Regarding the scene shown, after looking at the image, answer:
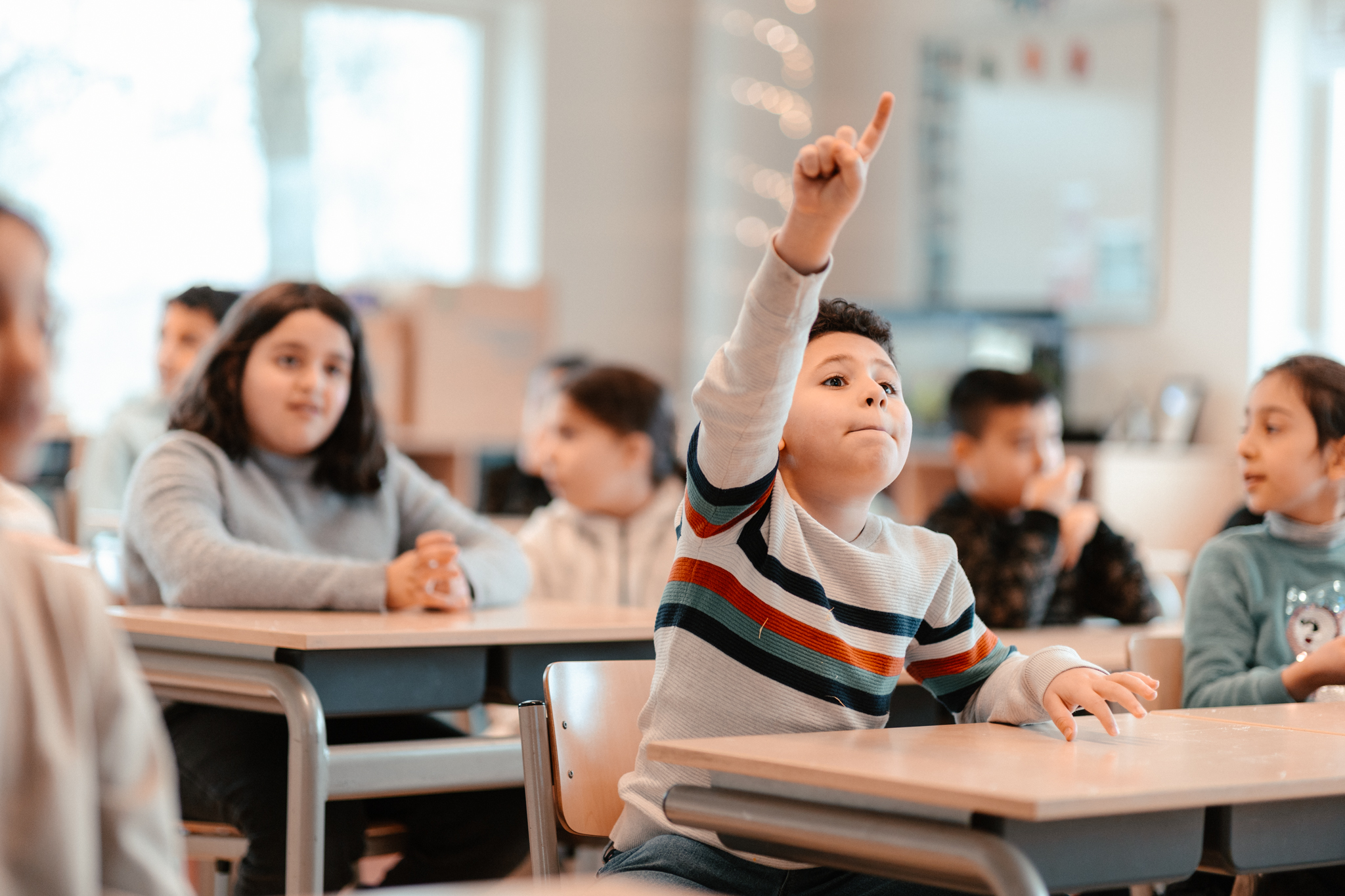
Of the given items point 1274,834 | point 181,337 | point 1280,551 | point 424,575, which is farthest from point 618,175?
point 1274,834

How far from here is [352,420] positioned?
238cm

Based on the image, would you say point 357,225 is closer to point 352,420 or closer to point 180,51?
point 180,51

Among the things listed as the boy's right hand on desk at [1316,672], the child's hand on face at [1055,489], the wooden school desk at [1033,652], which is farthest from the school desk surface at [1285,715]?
the child's hand on face at [1055,489]

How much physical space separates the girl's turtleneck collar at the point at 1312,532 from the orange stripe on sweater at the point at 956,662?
2.41ft

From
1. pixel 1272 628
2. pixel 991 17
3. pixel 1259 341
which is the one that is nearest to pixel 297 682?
pixel 1272 628

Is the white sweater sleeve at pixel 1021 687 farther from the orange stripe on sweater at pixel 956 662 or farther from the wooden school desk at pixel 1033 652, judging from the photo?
the wooden school desk at pixel 1033 652

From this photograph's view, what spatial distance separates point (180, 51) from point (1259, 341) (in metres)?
4.33

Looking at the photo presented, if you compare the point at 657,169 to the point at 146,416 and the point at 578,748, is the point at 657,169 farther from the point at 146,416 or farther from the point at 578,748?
the point at 578,748

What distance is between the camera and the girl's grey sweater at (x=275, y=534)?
2.09m

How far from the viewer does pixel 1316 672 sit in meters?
1.74

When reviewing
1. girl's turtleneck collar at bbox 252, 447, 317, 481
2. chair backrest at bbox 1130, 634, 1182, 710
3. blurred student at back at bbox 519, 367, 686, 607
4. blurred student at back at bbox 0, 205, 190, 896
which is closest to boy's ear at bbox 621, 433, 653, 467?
blurred student at back at bbox 519, 367, 686, 607

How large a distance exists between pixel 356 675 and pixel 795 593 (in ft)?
2.38

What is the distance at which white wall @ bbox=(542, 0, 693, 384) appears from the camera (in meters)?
6.44

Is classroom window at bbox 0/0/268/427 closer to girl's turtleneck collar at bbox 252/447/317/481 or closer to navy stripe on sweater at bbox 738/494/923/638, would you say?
girl's turtleneck collar at bbox 252/447/317/481
